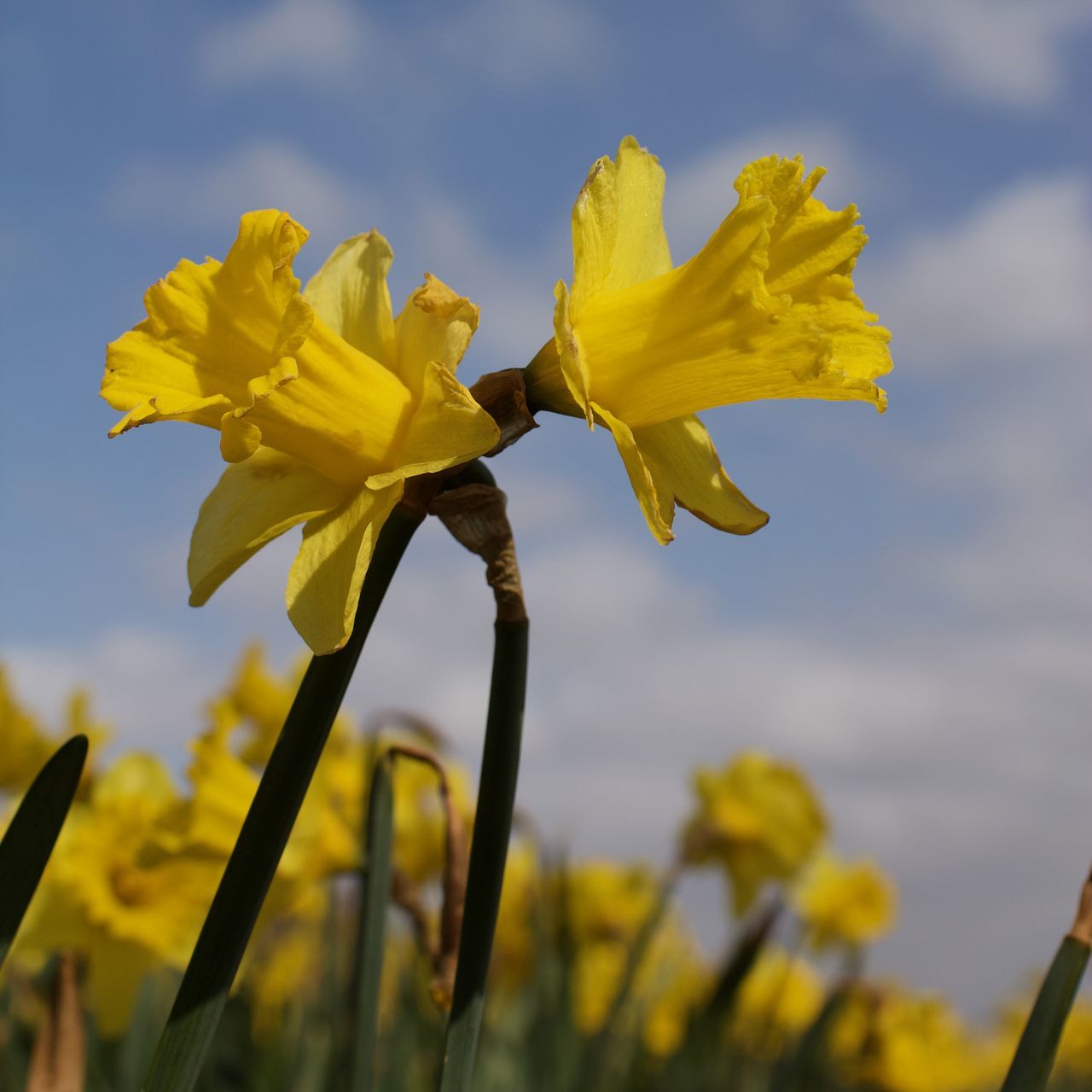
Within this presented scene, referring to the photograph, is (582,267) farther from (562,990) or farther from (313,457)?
(562,990)

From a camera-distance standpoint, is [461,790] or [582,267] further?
[461,790]

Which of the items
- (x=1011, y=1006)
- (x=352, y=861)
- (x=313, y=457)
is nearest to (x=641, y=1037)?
(x=352, y=861)

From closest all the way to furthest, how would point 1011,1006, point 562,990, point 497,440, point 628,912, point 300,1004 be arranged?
point 497,440 → point 562,990 → point 300,1004 → point 628,912 → point 1011,1006

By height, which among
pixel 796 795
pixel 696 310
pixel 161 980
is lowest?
pixel 161 980

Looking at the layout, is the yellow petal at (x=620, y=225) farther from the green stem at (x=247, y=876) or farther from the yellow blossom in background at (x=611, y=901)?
the yellow blossom in background at (x=611, y=901)

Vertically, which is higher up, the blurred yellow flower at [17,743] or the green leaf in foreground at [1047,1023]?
the blurred yellow flower at [17,743]

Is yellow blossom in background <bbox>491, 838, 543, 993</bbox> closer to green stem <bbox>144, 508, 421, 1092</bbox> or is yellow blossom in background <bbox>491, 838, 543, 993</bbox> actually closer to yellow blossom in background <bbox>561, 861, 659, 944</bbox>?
yellow blossom in background <bbox>561, 861, 659, 944</bbox>

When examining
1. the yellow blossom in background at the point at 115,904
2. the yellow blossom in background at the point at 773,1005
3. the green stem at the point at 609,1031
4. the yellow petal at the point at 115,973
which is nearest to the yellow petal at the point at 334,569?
the yellow blossom in background at the point at 115,904
